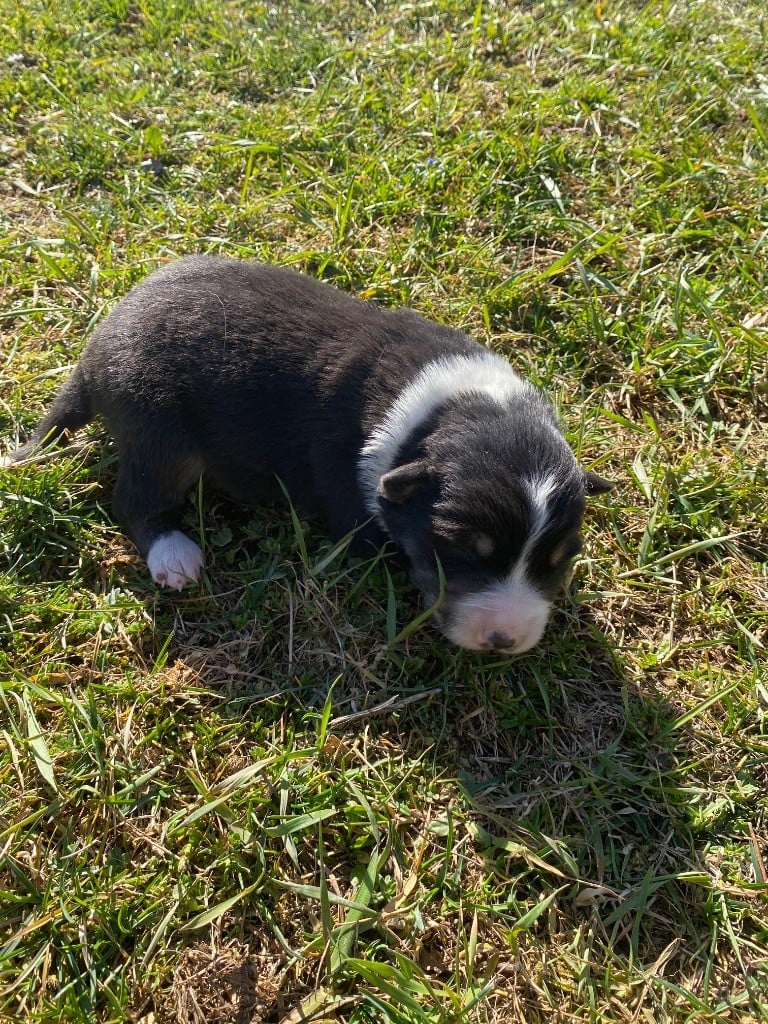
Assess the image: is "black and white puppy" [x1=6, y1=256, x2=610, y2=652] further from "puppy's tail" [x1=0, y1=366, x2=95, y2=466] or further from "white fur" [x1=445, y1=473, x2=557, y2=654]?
"white fur" [x1=445, y1=473, x2=557, y2=654]

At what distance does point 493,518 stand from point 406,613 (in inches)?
32.7

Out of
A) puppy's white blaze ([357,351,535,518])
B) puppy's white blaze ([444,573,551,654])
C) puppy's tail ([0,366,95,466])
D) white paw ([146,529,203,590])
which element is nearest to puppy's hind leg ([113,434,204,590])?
white paw ([146,529,203,590])

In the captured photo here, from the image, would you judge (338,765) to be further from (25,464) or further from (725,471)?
(725,471)

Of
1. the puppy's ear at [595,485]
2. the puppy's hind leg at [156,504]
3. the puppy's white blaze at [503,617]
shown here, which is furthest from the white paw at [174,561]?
the puppy's ear at [595,485]

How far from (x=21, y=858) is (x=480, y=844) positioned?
173 cm

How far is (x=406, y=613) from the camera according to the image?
4000 millimetres

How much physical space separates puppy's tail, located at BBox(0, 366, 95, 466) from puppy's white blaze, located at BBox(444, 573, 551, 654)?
2.26 metres

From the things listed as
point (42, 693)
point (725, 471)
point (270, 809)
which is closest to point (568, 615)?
point (725, 471)

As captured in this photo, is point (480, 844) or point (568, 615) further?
point (568, 615)

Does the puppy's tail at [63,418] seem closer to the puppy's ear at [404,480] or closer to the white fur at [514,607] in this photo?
the puppy's ear at [404,480]

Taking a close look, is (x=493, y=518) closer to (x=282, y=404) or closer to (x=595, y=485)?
(x=595, y=485)

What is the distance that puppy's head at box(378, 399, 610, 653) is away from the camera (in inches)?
134

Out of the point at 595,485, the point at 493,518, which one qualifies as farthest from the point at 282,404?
the point at 595,485

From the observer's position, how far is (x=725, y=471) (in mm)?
4488
